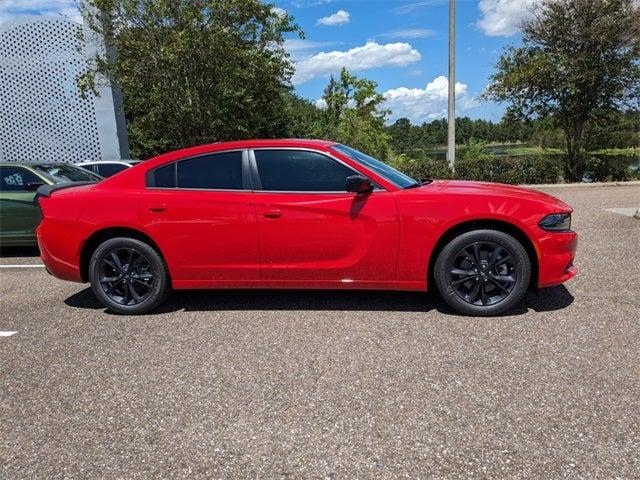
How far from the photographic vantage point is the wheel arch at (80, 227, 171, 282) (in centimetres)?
470

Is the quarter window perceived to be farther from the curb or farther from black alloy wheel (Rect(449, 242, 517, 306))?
the curb

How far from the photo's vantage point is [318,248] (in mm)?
4379

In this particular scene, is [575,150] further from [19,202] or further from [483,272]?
[19,202]

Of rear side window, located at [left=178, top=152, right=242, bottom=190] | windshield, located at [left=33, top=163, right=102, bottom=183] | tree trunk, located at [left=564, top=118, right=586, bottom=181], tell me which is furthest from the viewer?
tree trunk, located at [left=564, top=118, right=586, bottom=181]

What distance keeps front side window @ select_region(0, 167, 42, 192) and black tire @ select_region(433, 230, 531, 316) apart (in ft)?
20.6

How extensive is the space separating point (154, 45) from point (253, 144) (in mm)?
9854

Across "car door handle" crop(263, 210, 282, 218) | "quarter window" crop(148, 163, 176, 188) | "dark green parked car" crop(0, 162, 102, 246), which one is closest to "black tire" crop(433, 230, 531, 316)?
"car door handle" crop(263, 210, 282, 218)

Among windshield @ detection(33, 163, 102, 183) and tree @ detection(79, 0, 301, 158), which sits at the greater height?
tree @ detection(79, 0, 301, 158)

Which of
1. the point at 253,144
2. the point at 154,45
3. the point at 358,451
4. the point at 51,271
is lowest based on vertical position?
the point at 358,451

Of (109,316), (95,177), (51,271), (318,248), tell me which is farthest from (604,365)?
(95,177)

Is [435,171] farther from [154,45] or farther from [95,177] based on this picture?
[95,177]

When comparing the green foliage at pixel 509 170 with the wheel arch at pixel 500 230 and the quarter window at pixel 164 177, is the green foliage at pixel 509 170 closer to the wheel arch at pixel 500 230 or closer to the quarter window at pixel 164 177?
the wheel arch at pixel 500 230

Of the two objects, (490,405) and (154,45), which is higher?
(154,45)

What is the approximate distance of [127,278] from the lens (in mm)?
4766
